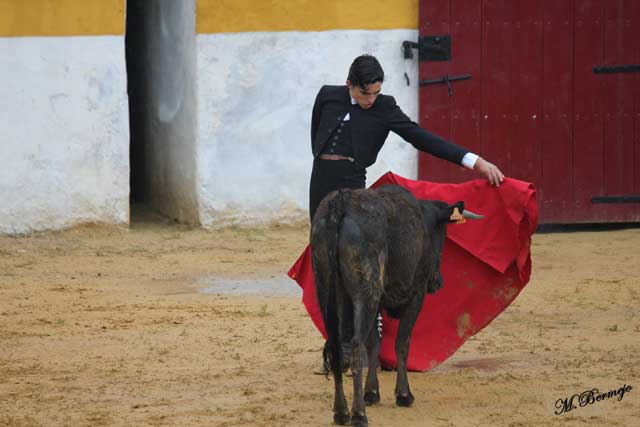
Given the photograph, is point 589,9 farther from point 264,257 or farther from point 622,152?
point 264,257

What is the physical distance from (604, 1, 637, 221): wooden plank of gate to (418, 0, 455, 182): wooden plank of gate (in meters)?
1.45

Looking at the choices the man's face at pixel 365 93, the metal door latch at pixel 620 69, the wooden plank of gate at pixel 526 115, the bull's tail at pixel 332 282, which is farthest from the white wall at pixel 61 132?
the bull's tail at pixel 332 282

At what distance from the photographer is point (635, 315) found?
8562 mm

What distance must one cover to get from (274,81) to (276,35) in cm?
42

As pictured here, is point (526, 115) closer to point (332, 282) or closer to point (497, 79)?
point (497, 79)

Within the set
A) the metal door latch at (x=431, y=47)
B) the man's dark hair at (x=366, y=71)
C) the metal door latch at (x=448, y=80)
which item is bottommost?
the metal door latch at (x=448, y=80)

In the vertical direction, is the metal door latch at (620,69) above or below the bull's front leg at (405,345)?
above

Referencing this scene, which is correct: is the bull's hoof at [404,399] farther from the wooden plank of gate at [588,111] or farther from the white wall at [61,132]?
the wooden plank of gate at [588,111]

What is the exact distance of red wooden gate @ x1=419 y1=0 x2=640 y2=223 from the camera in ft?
39.7

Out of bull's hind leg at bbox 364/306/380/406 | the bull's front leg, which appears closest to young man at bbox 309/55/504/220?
the bull's front leg

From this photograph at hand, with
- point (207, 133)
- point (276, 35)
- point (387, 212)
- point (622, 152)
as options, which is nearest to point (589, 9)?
point (622, 152)

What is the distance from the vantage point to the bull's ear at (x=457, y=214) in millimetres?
6438

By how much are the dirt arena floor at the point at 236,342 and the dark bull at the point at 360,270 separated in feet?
0.73

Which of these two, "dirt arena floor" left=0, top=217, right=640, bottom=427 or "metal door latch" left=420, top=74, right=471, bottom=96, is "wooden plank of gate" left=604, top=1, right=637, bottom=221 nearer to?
"dirt arena floor" left=0, top=217, right=640, bottom=427
